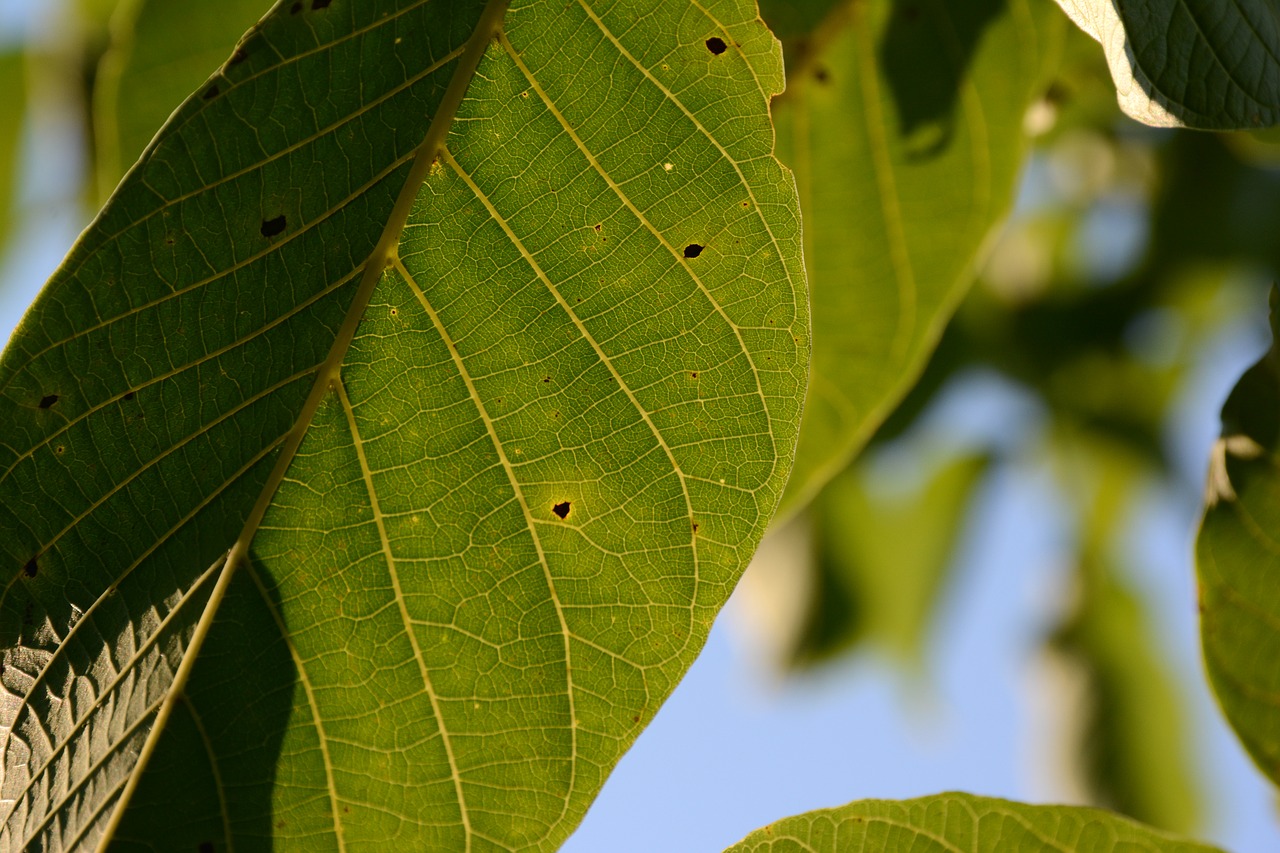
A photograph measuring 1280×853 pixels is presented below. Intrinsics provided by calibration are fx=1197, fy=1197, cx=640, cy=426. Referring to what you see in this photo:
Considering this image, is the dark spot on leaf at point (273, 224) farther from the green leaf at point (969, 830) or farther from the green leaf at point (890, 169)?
the green leaf at point (890, 169)

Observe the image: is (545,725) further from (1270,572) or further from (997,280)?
(997,280)

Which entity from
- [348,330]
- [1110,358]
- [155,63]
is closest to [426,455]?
[348,330]

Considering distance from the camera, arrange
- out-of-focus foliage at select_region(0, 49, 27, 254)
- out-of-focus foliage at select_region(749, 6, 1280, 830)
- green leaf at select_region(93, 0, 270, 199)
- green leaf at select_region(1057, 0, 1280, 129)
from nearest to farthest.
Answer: green leaf at select_region(1057, 0, 1280, 129) < green leaf at select_region(93, 0, 270, 199) < out-of-focus foliage at select_region(749, 6, 1280, 830) < out-of-focus foliage at select_region(0, 49, 27, 254)

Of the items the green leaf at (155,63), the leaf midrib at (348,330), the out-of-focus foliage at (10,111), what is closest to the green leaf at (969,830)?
the leaf midrib at (348,330)

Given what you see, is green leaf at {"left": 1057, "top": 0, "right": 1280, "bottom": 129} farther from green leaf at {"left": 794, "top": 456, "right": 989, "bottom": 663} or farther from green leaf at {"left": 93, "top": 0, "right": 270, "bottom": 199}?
green leaf at {"left": 794, "top": 456, "right": 989, "bottom": 663}

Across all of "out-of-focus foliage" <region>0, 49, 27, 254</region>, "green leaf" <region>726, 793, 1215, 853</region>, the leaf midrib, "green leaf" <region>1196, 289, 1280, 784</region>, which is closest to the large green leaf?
the leaf midrib
